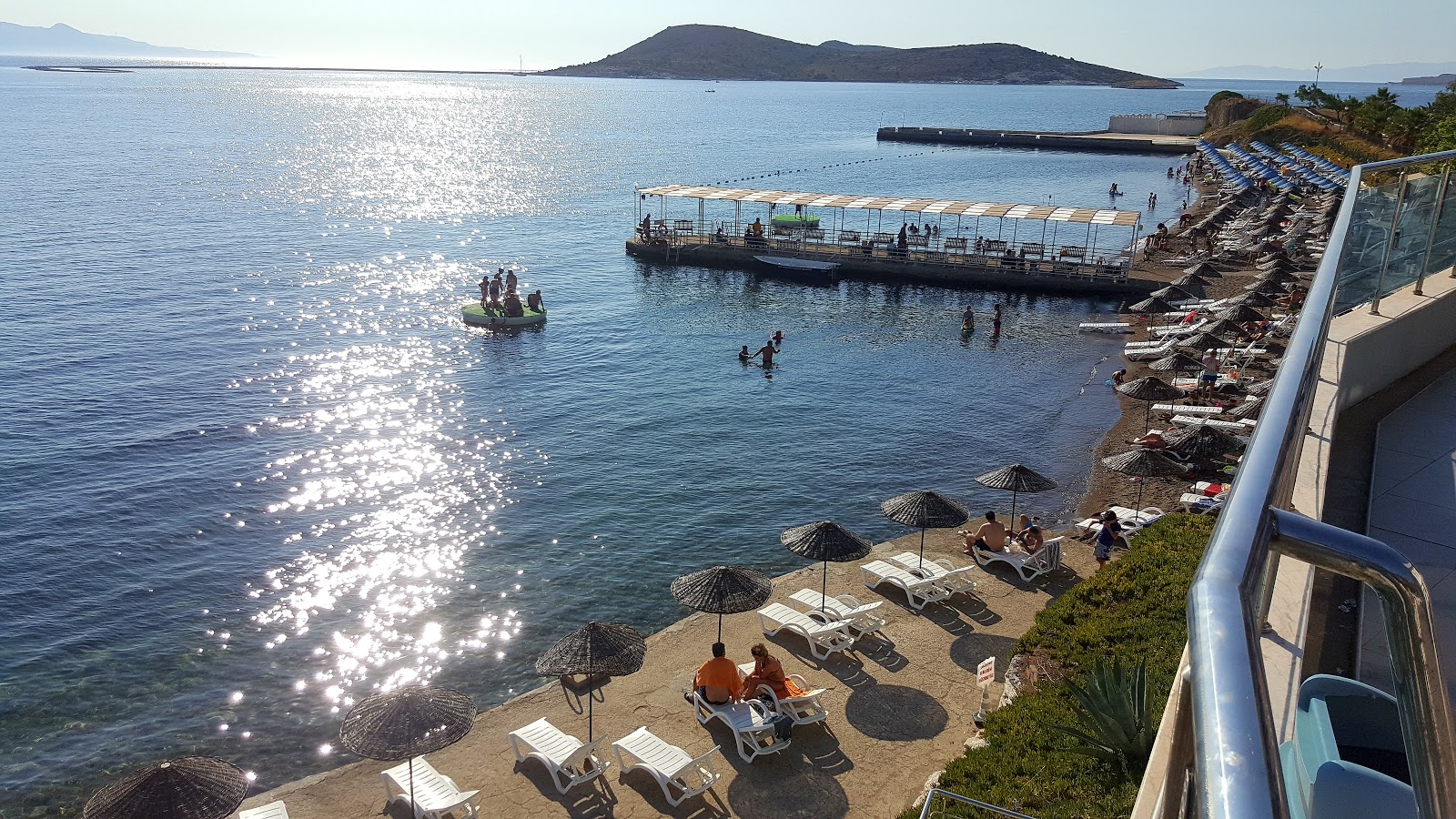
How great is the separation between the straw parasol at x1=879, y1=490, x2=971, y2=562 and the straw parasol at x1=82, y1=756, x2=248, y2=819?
11.2 meters

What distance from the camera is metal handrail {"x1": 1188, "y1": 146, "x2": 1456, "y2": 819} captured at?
0.94m

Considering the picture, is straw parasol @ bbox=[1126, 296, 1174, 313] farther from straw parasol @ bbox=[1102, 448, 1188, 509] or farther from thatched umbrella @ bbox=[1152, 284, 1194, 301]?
straw parasol @ bbox=[1102, 448, 1188, 509]

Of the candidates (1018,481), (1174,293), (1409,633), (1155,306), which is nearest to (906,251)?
(1174,293)

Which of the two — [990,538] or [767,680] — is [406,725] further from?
[990,538]

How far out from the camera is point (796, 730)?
13906 millimetres

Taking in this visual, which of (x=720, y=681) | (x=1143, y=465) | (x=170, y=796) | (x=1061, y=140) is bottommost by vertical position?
(x=720, y=681)

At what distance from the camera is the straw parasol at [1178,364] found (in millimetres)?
30203

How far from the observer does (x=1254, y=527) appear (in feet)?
4.64

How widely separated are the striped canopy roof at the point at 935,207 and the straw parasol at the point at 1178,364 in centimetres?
1773

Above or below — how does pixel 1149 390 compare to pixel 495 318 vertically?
above

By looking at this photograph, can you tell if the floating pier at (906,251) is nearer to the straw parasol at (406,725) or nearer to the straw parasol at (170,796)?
the straw parasol at (406,725)

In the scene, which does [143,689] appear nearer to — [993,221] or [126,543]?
[126,543]

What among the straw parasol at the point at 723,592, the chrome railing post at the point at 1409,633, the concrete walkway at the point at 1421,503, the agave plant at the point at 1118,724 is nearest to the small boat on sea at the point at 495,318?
the straw parasol at the point at 723,592

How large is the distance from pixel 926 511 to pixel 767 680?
553 centimetres
